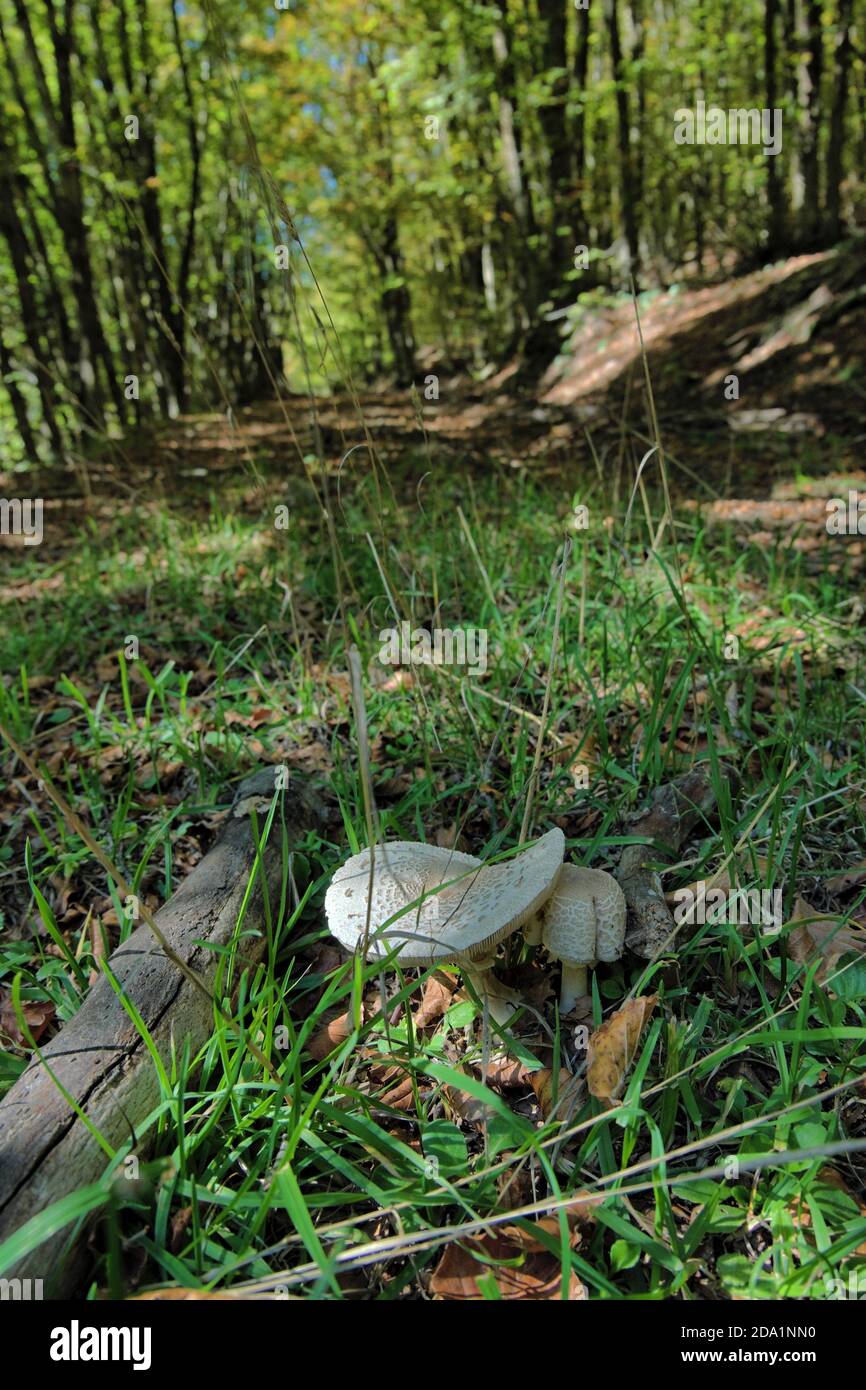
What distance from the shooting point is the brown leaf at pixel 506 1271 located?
4.31 feet

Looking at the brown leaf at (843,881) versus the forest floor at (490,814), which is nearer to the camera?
the forest floor at (490,814)

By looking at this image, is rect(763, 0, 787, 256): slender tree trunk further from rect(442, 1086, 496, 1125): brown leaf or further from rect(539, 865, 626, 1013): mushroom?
rect(442, 1086, 496, 1125): brown leaf

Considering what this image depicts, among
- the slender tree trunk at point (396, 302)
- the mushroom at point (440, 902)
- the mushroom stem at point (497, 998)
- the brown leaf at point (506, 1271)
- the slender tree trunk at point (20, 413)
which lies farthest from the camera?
the slender tree trunk at point (396, 302)

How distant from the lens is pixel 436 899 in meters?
1.59

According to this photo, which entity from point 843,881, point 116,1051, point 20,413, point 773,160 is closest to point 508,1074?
point 116,1051

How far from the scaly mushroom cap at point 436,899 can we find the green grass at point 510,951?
12cm

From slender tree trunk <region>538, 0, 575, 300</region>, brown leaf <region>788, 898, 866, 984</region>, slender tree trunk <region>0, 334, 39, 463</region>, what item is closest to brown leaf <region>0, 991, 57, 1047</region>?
brown leaf <region>788, 898, 866, 984</region>

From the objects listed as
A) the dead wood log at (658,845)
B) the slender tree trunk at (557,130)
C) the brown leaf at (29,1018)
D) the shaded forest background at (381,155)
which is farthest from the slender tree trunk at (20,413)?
the dead wood log at (658,845)

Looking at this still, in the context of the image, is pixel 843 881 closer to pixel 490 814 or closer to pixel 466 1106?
pixel 490 814

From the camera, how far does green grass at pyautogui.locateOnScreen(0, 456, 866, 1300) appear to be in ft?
4.45

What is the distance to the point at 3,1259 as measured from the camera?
1.12m

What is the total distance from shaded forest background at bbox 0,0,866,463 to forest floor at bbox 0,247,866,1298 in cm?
141

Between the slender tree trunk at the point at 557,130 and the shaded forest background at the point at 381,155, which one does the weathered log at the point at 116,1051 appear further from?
the slender tree trunk at the point at 557,130

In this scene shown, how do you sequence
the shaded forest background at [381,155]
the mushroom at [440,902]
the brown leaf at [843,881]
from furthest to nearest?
the shaded forest background at [381,155]
the brown leaf at [843,881]
the mushroom at [440,902]
